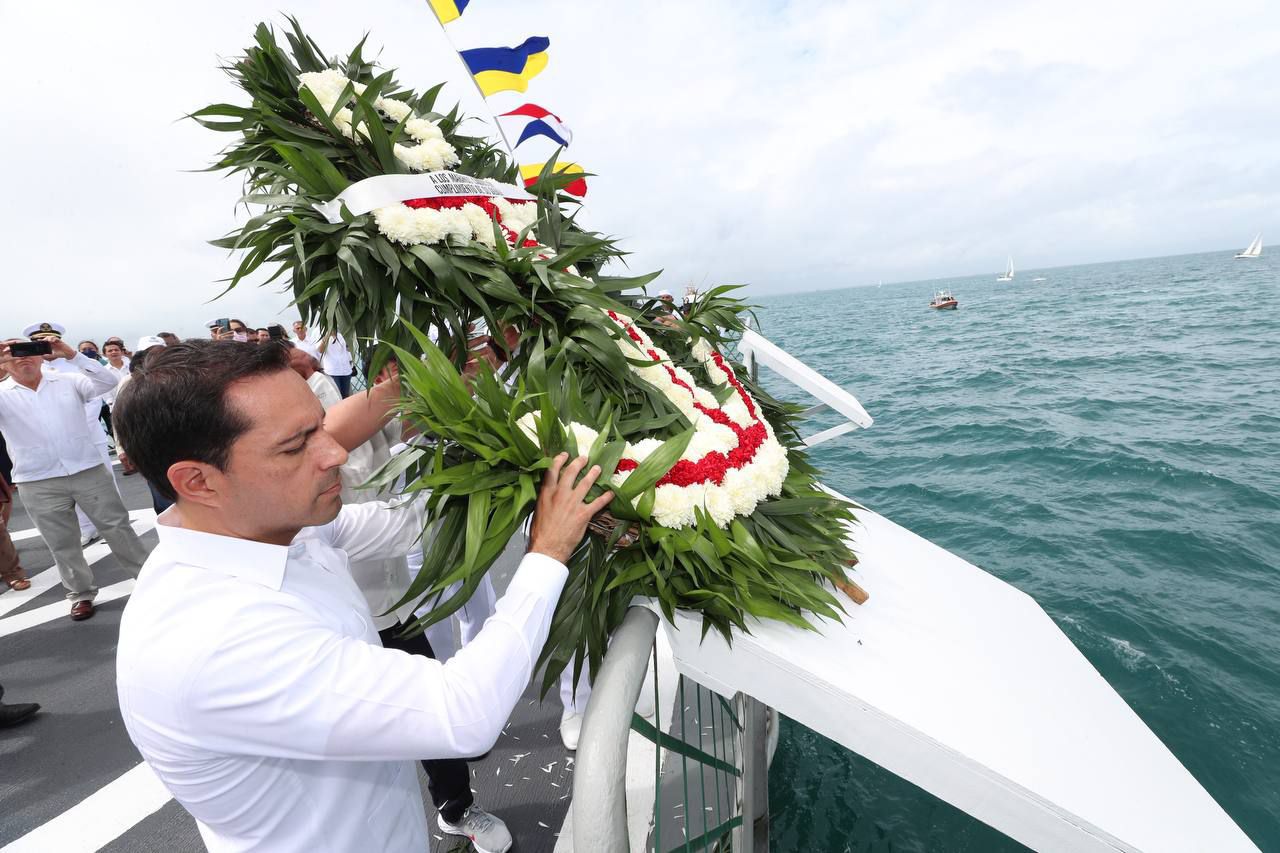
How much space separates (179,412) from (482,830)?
8.68ft

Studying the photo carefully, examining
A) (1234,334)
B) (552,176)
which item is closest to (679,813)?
(552,176)

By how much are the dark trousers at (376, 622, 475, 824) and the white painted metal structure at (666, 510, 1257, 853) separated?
1638mm

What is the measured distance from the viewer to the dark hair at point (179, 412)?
1.20 meters

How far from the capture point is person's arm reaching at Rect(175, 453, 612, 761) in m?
1.06

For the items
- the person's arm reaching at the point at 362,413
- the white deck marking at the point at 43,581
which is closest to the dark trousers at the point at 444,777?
the person's arm reaching at the point at 362,413

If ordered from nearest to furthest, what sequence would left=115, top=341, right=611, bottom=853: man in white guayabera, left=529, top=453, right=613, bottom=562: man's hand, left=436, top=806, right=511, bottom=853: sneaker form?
left=115, top=341, right=611, bottom=853: man in white guayabera → left=529, top=453, right=613, bottom=562: man's hand → left=436, top=806, right=511, bottom=853: sneaker

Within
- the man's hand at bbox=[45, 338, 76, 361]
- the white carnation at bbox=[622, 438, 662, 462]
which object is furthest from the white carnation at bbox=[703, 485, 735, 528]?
the man's hand at bbox=[45, 338, 76, 361]

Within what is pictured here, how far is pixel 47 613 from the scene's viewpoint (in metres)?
5.41

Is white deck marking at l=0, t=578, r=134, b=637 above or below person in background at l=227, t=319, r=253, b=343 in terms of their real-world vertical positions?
below

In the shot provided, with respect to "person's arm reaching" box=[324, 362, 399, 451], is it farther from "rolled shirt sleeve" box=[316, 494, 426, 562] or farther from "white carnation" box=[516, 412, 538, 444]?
"white carnation" box=[516, 412, 538, 444]

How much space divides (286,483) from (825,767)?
3.51 meters

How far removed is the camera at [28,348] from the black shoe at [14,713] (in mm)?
2751

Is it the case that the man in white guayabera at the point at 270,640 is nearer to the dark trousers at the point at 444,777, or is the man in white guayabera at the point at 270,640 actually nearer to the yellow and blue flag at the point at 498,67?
the dark trousers at the point at 444,777

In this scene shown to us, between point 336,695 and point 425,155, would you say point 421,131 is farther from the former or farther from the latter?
point 336,695
